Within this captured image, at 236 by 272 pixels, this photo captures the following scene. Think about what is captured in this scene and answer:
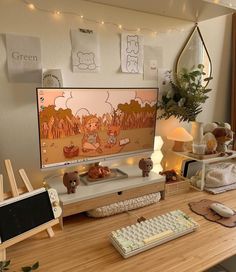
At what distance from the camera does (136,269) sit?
82 cm

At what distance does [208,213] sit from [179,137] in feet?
1.67

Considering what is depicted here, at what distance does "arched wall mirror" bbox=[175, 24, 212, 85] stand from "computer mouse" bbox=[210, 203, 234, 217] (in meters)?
0.87

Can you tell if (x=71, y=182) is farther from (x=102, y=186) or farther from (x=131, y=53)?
(x=131, y=53)

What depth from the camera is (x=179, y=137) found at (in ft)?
5.07

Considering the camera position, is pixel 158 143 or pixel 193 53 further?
pixel 193 53

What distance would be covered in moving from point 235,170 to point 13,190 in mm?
1262

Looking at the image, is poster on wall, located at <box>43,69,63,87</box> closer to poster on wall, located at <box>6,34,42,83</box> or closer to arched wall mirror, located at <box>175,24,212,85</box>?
poster on wall, located at <box>6,34,42,83</box>

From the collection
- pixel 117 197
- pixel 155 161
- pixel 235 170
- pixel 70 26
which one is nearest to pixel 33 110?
pixel 70 26

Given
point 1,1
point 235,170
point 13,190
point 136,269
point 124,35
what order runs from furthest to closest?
point 235,170
point 124,35
point 1,1
point 13,190
point 136,269

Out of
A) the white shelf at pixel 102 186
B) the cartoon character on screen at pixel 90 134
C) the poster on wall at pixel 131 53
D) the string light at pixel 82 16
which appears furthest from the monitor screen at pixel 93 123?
the string light at pixel 82 16

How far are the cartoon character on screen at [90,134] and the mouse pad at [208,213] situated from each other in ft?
1.79

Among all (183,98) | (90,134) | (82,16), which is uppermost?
(82,16)

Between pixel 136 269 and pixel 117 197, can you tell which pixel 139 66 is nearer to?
pixel 117 197

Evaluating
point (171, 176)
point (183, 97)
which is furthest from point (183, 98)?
point (171, 176)
